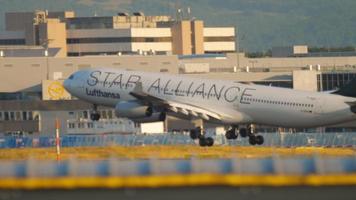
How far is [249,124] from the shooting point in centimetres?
11144

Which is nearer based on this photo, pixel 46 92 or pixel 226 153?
pixel 226 153

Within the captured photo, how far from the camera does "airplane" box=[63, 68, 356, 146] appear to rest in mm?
106688

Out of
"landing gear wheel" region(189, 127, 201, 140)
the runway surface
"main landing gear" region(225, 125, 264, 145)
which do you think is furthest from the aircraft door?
the runway surface

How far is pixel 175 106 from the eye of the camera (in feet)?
362

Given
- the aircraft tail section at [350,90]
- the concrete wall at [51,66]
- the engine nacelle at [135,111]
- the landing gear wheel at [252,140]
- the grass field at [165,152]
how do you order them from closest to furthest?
the grass field at [165,152], the aircraft tail section at [350,90], the engine nacelle at [135,111], the landing gear wheel at [252,140], the concrete wall at [51,66]

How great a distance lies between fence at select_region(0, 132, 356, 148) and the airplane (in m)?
9.50

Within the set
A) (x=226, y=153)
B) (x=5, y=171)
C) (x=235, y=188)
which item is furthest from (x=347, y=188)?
(x=226, y=153)

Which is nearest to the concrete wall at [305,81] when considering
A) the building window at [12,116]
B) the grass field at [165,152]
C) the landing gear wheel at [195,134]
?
the building window at [12,116]

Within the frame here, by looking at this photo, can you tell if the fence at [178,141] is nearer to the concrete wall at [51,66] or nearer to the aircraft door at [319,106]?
the aircraft door at [319,106]

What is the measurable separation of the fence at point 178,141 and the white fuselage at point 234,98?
394 inches

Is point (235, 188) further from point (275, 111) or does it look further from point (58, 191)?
point (275, 111)

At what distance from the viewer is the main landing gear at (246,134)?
11169 centimetres

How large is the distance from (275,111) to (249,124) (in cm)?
370

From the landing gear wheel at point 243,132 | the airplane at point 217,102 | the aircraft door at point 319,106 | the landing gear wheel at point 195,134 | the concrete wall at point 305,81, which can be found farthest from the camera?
the concrete wall at point 305,81
